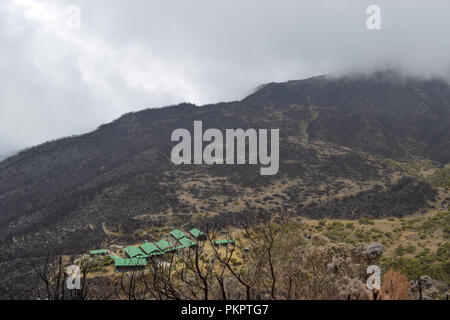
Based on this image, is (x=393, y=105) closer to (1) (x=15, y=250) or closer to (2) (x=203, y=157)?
(2) (x=203, y=157)

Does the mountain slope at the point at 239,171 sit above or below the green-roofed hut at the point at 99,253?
above

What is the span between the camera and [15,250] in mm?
42438

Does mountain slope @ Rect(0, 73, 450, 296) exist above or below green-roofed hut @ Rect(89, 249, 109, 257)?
above

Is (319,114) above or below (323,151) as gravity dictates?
above

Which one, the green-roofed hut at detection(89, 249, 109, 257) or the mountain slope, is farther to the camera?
the mountain slope

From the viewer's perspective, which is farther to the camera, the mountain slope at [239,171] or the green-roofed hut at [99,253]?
the mountain slope at [239,171]

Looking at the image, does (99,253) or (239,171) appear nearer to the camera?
(99,253)

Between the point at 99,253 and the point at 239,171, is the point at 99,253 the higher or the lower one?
the lower one

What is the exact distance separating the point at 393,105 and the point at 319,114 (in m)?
29.8

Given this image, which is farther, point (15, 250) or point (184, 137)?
point (184, 137)

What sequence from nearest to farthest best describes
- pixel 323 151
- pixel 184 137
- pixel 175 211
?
pixel 175 211, pixel 323 151, pixel 184 137
